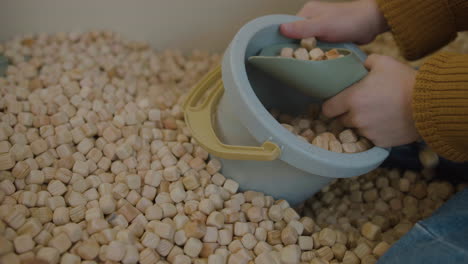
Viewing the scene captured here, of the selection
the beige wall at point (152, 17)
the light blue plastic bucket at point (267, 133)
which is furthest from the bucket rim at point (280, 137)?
the beige wall at point (152, 17)

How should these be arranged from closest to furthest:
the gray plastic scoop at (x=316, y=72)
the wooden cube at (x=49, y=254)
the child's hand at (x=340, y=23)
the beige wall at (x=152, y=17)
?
the wooden cube at (x=49, y=254), the gray plastic scoop at (x=316, y=72), the child's hand at (x=340, y=23), the beige wall at (x=152, y=17)

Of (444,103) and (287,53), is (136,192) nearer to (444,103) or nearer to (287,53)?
(287,53)

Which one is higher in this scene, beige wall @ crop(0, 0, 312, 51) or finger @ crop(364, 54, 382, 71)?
finger @ crop(364, 54, 382, 71)

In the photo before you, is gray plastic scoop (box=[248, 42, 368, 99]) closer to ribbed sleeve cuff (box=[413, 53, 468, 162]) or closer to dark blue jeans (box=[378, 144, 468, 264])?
ribbed sleeve cuff (box=[413, 53, 468, 162])

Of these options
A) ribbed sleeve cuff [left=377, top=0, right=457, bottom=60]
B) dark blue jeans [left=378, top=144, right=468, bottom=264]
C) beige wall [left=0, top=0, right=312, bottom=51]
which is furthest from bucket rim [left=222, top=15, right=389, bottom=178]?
beige wall [left=0, top=0, right=312, bottom=51]

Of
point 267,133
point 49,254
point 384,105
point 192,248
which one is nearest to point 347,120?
point 384,105

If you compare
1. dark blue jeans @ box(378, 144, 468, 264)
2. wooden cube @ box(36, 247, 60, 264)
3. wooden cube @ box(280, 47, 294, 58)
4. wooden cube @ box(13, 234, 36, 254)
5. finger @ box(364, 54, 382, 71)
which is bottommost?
dark blue jeans @ box(378, 144, 468, 264)

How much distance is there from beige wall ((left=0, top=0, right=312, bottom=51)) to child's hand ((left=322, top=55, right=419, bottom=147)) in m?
0.50

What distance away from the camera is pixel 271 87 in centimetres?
85

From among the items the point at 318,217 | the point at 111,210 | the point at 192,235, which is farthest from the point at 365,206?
the point at 111,210

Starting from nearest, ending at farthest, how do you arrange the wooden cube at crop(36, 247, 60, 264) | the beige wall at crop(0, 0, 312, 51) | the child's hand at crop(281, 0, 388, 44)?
the wooden cube at crop(36, 247, 60, 264) → the child's hand at crop(281, 0, 388, 44) → the beige wall at crop(0, 0, 312, 51)

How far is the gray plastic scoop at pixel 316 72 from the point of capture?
71cm

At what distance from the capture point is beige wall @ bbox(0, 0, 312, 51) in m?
1.04

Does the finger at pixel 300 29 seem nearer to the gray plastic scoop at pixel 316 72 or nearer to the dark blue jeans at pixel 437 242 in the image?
the gray plastic scoop at pixel 316 72
